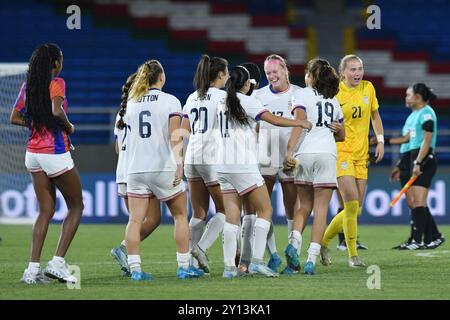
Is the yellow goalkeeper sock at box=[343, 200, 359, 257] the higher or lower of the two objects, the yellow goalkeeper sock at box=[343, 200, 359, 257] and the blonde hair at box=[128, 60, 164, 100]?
the lower

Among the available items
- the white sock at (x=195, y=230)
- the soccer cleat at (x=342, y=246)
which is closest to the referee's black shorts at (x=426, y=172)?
the soccer cleat at (x=342, y=246)

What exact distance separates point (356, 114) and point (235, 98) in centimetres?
211

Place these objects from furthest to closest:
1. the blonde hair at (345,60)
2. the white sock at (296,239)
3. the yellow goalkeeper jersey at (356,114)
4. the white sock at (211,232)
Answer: the yellow goalkeeper jersey at (356,114) → the blonde hair at (345,60) → the white sock at (211,232) → the white sock at (296,239)

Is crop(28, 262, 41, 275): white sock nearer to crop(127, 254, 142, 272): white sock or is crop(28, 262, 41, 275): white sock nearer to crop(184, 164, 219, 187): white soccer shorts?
crop(127, 254, 142, 272): white sock

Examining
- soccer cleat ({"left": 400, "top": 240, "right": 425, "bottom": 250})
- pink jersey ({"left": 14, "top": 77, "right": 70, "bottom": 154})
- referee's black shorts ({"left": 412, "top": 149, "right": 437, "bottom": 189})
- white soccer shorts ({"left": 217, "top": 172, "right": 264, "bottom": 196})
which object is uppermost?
pink jersey ({"left": 14, "top": 77, "right": 70, "bottom": 154})

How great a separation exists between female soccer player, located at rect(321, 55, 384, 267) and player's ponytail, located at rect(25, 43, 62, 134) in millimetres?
3126

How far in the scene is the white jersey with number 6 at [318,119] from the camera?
9391 millimetres

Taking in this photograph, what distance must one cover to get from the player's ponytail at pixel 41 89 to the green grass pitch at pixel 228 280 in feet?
4.56

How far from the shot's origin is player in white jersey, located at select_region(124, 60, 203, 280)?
8883mm

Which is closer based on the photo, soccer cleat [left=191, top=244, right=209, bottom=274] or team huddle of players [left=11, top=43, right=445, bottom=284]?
team huddle of players [left=11, top=43, right=445, bottom=284]

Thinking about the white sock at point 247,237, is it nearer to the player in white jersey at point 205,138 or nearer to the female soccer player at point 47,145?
the player in white jersey at point 205,138

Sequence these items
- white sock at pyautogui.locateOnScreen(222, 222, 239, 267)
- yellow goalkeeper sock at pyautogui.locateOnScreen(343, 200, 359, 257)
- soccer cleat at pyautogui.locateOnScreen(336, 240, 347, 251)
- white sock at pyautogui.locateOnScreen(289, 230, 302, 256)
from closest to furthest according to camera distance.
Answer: white sock at pyautogui.locateOnScreen(222, 222, 239, 267) < white sock at pyautogui.locateOnScreen(289, 230, 302, 256) < yellow goalkeeper sock at pyautogui.locateOnScreen(343, 200, 359, 257) < soccer cleat at pyautogui.locateOnScreen(336, 240, 347, 251)

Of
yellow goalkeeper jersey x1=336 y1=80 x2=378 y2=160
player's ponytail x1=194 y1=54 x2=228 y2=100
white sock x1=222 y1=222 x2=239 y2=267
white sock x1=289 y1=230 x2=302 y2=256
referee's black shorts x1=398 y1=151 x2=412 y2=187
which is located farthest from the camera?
referee's black shorts x1=398 y1=151 x2=412 y2=187

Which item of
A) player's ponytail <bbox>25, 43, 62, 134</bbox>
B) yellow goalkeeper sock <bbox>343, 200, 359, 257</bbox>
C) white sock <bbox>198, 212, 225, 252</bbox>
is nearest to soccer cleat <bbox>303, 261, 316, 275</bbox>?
white sock <bbox>198, 212, 225, 252</bbox>
